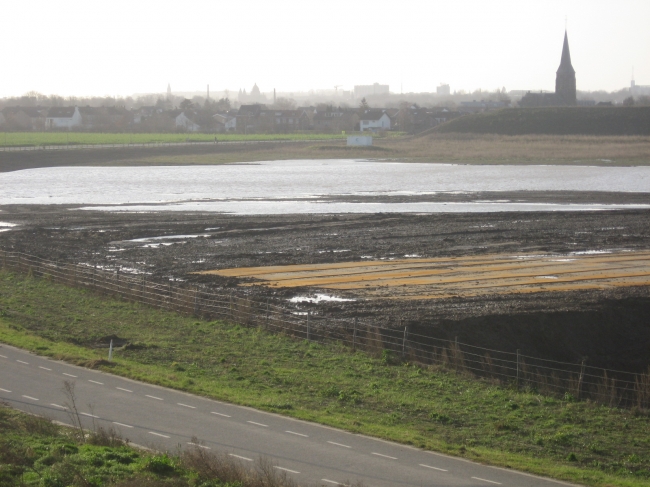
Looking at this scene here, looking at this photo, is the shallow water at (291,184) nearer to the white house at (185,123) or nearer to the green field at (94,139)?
the green field at (94,139)

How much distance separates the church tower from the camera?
6668 inches

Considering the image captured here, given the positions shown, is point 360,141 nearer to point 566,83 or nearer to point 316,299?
point 566,83

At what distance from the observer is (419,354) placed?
20.1m

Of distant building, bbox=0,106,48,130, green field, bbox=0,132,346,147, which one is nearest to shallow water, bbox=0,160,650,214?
green field, bbox=0,132,346,147

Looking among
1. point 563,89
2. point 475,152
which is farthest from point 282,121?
point 475,152

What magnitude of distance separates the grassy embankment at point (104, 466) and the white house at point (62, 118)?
16800 cm

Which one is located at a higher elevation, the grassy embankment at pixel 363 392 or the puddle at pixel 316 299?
the puddle at pixel 316 299

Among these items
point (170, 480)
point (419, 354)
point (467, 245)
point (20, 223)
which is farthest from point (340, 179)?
point (170, 480)

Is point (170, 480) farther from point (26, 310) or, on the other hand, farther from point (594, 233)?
point (594, 233)

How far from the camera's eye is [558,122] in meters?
130

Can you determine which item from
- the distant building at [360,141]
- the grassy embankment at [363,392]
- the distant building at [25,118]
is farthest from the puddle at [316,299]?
the distant building at [25,118]

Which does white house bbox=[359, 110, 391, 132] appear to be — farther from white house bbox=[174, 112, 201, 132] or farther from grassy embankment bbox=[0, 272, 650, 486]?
grassy embankment bbox=[0, 272, 650, 486]

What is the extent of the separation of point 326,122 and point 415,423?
174223 mm

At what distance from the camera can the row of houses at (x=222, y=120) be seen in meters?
168
